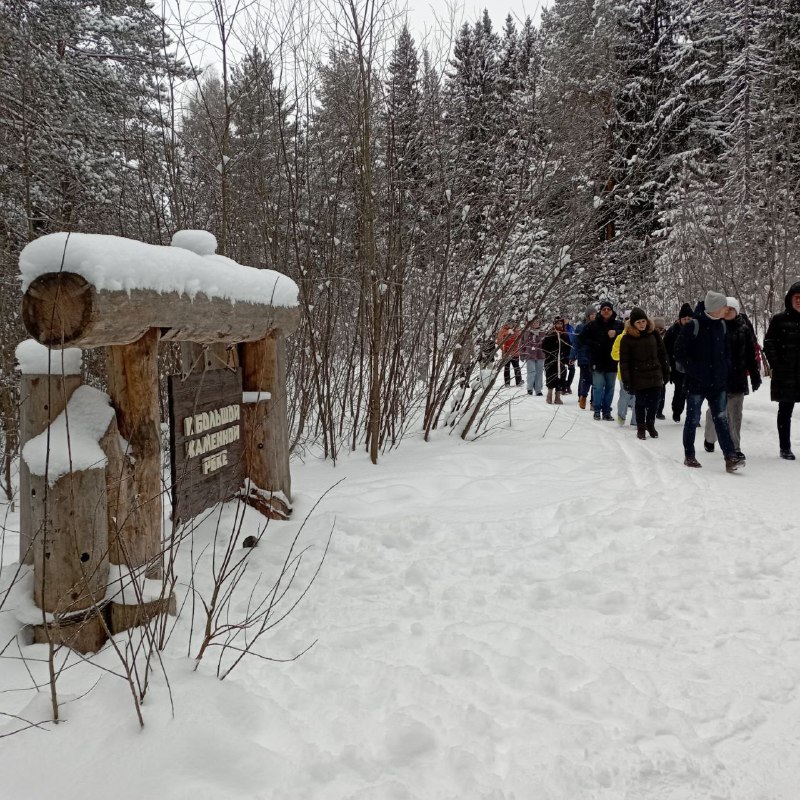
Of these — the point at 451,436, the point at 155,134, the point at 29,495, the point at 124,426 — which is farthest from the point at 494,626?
the point at 155,134

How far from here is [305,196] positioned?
19.7 ft

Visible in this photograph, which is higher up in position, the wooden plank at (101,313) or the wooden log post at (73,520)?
the wooden plank at (101,313)

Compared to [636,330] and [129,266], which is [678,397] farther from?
[129,266]

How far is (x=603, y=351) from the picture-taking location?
9242 mm

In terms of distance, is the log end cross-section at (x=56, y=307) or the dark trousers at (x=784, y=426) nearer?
the log end cross-section at (x=56, y=307)

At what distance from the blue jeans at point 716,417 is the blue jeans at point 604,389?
3.05 metres

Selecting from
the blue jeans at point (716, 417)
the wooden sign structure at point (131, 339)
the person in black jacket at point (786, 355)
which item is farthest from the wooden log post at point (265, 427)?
the person in black jacket at point (786, 355)

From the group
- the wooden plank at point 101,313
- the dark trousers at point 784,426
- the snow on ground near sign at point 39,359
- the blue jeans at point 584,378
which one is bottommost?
the dark trousers at point 784,426

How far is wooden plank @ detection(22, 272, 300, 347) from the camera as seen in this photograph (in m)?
2.06

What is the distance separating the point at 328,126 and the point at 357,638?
512 cm

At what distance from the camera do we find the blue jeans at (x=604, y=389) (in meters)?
9.37

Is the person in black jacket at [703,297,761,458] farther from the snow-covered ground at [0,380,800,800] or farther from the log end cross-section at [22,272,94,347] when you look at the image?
the log end cross-section at [22,272,94,347]

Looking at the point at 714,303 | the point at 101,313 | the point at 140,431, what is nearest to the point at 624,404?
the point at 714,303

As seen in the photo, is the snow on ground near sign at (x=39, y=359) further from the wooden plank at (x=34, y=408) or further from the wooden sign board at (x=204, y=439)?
the wooden sign board at (x=204, y=439)
